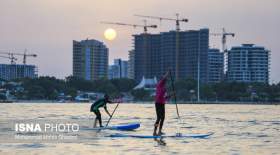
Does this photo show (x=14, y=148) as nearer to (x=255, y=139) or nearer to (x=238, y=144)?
(x=238, y=144)

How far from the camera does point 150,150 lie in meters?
21.3

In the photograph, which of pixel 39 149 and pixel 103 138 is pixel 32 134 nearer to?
pixel 103 138

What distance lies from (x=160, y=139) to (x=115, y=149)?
414 cm

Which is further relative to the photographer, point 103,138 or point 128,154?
point 103,138

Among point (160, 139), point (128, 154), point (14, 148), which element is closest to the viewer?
point (128, 154)

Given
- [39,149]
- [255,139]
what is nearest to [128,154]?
[39,149]

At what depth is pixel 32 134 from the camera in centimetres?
2698

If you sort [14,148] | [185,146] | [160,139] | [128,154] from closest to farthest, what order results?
[128,154], [14,148], [185,146], [160,139]

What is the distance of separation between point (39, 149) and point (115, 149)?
8.13 ft

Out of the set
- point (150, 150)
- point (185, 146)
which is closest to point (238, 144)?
point (185, 146)

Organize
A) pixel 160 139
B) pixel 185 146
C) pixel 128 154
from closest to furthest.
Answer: pixel 128 154, pixel 185 146, pixel 160 139

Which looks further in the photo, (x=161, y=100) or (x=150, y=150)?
(x=161, y=100)

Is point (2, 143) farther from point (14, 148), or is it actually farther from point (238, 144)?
point (238, 144)

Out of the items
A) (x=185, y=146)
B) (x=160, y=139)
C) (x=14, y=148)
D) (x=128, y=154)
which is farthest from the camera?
(x=160, y=139)
